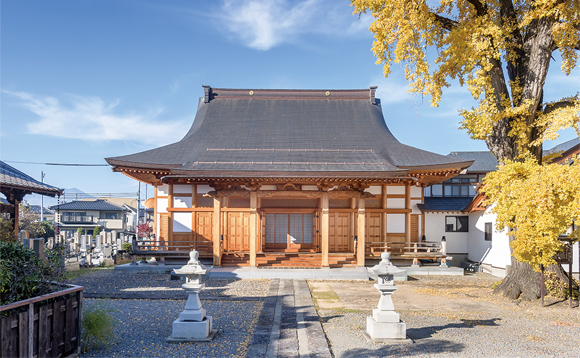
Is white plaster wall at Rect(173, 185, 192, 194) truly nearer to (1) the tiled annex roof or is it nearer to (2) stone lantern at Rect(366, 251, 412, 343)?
(1) the tiled annex roof

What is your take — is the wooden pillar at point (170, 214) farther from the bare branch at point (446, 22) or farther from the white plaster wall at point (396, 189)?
the bare branch at point (446, 22)

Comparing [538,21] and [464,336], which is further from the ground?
[538,21]

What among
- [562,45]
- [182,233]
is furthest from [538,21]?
[182,233]

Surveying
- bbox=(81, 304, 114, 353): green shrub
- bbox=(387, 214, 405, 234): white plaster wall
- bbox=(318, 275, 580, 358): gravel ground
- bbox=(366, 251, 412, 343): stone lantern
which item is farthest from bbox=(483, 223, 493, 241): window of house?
bbox=(81, 304, 114, 353): green shrub

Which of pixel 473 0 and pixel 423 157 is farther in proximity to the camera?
pixel 423 157

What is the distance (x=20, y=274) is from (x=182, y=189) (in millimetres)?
12105

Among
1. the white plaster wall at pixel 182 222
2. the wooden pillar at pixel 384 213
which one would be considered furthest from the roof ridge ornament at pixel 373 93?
the white plaster wall at pixel 182 222

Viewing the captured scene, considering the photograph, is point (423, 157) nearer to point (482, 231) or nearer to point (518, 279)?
point (482, 231)

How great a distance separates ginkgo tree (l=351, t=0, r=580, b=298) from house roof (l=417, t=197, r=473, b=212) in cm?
706

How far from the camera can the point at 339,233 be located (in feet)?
58.1

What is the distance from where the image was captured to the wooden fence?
447cm

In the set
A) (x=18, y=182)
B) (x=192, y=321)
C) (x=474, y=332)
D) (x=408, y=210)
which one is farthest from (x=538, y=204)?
(x=18, y=182)

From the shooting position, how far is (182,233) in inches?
661

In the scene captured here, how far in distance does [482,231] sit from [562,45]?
10065 mm
